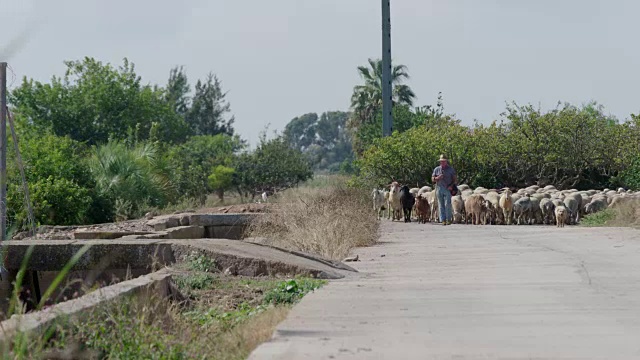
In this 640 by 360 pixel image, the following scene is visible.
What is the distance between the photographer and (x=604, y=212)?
35969 mm

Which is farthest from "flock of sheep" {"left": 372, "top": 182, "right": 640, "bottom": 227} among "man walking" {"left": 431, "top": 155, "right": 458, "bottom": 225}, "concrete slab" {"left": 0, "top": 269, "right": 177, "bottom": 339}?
"concrete slab" {"left": 0, "top": 269, "right": 177, "bottom": 339}

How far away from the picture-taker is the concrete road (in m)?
9.98

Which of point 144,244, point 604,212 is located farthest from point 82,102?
point 144,244

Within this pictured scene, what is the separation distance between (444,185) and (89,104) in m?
50.6

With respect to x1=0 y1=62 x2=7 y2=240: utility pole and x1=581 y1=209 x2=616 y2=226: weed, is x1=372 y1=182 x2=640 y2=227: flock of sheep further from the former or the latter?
x1=0 y1=62 x2=7 y2=240: utility pole

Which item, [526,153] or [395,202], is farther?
[526,153]

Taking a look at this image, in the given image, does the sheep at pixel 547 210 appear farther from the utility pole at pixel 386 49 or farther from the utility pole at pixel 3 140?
the utility pole at pixel 3 140

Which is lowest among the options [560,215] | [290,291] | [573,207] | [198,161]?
[290,291]

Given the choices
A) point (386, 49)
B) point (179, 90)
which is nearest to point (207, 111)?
point (179, 90)

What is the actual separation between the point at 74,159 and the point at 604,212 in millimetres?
21078

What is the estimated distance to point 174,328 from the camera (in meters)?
11.6

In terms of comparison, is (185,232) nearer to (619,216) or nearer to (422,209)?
(619,216)

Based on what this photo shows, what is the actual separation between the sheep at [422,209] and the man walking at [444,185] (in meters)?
1.94

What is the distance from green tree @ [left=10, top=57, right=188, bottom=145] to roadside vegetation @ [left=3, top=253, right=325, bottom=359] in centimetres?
6633
